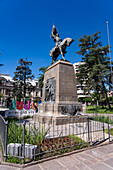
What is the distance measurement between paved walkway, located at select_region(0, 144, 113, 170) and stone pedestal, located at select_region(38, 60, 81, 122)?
4.38m

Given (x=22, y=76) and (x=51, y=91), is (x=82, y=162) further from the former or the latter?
(x=22, y=76)

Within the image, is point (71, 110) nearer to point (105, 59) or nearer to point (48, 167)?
point (48, 167)

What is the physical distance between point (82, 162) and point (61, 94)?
20.0ft

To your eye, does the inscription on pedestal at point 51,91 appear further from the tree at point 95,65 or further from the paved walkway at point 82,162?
the tree at point 95,65

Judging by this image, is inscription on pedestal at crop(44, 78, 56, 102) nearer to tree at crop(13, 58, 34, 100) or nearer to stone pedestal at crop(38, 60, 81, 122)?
stone pedestal at crop(38, 60, 81, 122)

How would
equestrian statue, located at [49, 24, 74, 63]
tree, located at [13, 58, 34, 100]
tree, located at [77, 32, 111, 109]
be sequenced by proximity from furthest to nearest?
tree, located at [13, 58, 34, 100] < tree, located at [77, 32, 111, 109] < equestrian statue, located at [49, 24, 74, 63]

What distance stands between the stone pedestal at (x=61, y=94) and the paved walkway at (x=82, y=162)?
4379 millimetres

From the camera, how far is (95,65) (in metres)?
23.2

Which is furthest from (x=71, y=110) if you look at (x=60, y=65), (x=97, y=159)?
(x=97, y=159)

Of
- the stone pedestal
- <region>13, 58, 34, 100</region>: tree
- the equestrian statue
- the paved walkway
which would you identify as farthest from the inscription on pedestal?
<region>13, 58, 34, 100</region>: tree

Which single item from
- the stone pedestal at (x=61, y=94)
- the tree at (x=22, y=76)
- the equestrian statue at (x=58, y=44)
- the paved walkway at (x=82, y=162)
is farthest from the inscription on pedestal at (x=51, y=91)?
the tree at (x=22, y=76)

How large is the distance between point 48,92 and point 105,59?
66.6 feet

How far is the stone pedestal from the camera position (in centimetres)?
859

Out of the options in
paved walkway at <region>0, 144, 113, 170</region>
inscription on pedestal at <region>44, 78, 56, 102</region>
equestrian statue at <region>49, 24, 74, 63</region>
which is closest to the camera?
paved walkway at <region>0, 144, 113, 170</region>
